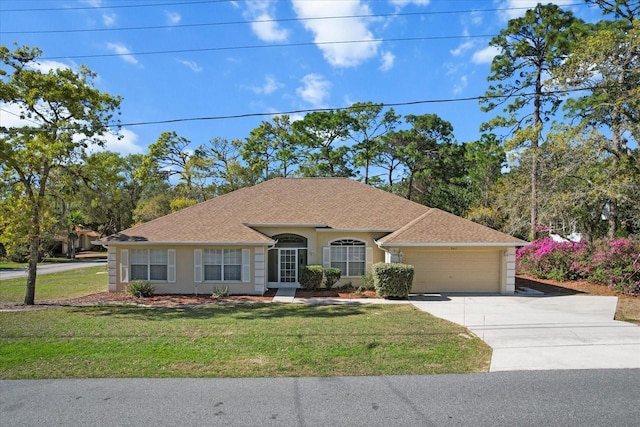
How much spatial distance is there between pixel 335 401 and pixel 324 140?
106 feet

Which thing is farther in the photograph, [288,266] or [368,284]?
[288,266]

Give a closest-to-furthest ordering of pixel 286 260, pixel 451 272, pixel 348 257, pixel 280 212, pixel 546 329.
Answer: pixel 546 329
pixel 451 272
pixel 348 257
pixel 286 260
pixel 280 212

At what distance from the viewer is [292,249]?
18.9 metres

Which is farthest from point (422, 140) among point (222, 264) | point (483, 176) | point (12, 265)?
point (12, 265)

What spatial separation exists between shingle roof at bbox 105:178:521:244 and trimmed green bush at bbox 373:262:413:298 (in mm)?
1501

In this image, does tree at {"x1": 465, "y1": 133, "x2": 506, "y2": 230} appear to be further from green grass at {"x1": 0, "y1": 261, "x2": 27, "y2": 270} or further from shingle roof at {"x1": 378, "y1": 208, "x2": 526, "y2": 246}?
green grass at {"x1": 0, "y1": 261, "x2": 27, "y2": 270}

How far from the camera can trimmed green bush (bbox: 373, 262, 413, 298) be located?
1589 cm

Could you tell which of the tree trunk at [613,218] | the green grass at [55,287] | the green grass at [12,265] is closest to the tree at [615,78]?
the tree trunk at [613,218]

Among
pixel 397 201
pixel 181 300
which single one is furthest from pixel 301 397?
pixel 397 201

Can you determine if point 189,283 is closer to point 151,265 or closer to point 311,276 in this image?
point 151,265

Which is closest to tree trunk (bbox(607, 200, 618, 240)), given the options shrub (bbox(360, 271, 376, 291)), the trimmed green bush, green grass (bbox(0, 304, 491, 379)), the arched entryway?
the trimmed green bush

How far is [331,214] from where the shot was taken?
19.8 meters

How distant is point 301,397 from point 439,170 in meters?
32.4

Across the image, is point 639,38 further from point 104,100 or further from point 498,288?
point 104,100
